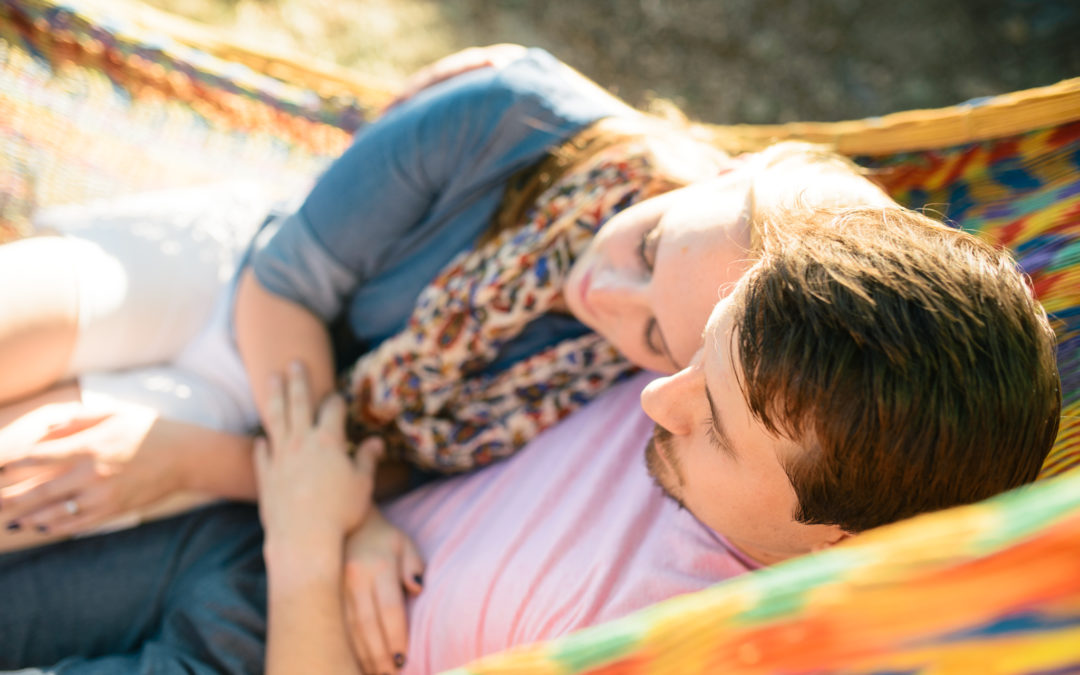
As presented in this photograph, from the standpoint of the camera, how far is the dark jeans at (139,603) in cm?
101

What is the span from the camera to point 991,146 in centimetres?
109

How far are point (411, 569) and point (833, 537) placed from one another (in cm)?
57

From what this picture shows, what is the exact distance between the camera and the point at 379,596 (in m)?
0.99

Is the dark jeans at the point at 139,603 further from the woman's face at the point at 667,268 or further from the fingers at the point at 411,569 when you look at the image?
the woman's face at the point at 667,268

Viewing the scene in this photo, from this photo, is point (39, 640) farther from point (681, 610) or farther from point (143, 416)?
point (681, 610)

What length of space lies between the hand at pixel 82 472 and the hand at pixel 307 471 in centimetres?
14

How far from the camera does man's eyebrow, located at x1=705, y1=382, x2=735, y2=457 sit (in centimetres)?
67

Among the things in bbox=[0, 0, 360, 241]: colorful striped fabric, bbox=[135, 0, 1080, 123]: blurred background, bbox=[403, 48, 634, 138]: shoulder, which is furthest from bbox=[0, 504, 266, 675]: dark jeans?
bbox=[135, 0, 1080, 123]: blurred background

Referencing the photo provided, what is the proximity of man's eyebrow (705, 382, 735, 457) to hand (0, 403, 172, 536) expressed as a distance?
768 mm

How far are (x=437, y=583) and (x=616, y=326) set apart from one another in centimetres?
41

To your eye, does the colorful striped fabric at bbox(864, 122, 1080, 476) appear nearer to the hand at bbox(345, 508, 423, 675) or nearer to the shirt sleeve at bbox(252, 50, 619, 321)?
the shirt sleeve at bbox(252, 50, 619, 321)

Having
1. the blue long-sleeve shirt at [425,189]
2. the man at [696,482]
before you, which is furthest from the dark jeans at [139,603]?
the blue long-sleeve shirt at [425,189]

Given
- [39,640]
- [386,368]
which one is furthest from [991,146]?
[39,640]

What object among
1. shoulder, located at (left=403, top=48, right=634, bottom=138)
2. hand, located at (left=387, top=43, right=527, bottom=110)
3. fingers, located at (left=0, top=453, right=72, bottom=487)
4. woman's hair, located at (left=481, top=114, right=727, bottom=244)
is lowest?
fingers, located at (left=0, top=453, right=72, bottom=487)
